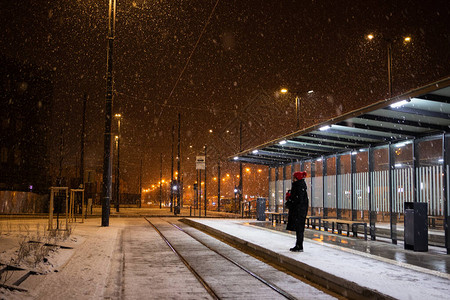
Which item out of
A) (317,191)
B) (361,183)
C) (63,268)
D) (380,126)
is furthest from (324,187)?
(63,268)

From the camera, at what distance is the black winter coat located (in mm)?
10883

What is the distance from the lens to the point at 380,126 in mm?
12898

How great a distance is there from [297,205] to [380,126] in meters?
3.85

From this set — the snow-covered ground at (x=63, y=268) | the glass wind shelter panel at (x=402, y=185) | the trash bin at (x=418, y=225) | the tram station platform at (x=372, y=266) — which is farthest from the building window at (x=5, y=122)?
the trash bin at (x=418, y=225)

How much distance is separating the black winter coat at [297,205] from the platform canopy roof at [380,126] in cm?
238

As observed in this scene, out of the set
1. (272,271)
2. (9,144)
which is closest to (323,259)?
(272,271)

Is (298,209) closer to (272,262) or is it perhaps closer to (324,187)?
(272,262)

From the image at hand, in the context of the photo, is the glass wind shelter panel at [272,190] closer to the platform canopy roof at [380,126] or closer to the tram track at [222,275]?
the platform canopy roof at [380,126]

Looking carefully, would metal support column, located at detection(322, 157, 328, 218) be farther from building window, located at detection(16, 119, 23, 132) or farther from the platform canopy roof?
building window, located at detection(16, 119, 23, 132)

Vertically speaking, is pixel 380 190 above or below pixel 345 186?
below

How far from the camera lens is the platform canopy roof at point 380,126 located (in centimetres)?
963

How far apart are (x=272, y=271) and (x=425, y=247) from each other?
4.69 meters

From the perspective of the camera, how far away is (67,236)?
1305cm

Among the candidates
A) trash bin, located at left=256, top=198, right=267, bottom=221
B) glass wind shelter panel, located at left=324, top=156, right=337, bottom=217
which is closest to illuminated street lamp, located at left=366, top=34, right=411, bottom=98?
glass wind shelter panel, located at left=324, top=156, right=337, bottom=217
